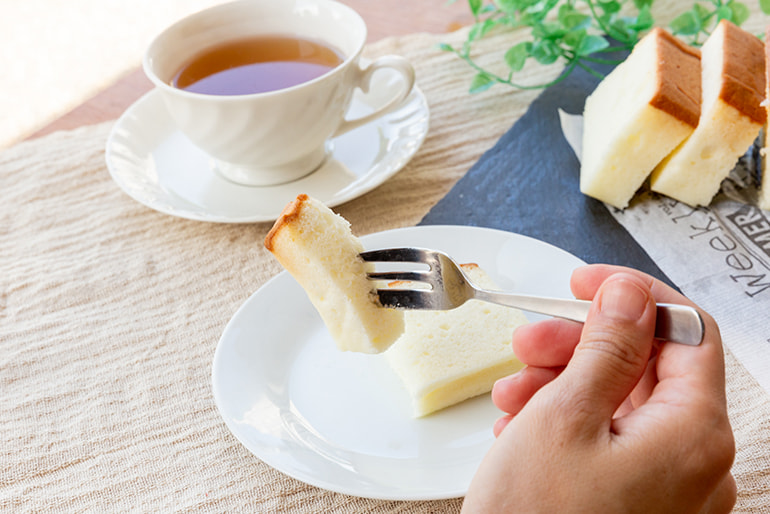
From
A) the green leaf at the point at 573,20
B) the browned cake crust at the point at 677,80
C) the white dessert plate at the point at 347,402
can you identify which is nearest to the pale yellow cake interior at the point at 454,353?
the white dessert plate at the point at 347,402

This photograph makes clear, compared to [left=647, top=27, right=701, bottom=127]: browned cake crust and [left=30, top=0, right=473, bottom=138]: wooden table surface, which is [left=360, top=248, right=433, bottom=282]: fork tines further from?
[left=30, top=0, right=473, bottom=138]: wooden table surface

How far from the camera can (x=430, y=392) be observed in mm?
731

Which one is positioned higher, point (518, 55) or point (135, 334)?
point (518, 55)

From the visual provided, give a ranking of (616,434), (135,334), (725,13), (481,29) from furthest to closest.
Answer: (481,29) → (725,13) → (135,334) → (616,434)

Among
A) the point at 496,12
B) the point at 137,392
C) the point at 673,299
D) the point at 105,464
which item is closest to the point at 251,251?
the point at 137,392

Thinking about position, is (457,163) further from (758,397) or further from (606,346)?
(606,346)

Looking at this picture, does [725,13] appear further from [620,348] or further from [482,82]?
[620,348]

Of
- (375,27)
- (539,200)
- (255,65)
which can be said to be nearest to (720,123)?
(539,200)

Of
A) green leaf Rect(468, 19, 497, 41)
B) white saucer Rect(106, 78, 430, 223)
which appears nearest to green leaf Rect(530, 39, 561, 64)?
green leaf Rect(468, 19, 497, 41)

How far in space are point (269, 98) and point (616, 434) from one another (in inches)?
28.1

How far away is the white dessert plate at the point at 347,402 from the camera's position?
0.68 m

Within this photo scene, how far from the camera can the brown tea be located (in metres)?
1.12

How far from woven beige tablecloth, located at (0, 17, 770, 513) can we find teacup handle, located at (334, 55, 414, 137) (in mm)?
118

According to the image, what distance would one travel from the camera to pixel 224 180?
1171 mm
